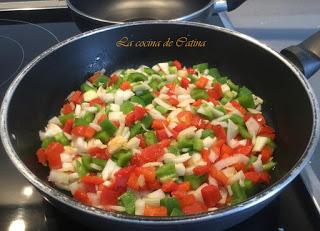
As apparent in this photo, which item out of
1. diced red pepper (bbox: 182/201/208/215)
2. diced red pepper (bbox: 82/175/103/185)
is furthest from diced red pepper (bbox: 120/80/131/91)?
diced red pepper (bbox: 182/201/208/215)

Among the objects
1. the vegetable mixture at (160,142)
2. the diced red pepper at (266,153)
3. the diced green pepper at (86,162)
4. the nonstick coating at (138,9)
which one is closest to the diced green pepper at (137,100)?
the vegetable mixture at (160,142)

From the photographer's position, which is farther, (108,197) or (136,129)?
(136,129)

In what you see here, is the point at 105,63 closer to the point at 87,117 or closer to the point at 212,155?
the point at 87,117

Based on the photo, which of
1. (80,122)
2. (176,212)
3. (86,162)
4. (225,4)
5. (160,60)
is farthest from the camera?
(225,4)

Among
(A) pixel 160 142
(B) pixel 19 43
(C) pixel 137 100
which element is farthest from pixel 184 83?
(B) pixel 19 43

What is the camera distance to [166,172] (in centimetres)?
84

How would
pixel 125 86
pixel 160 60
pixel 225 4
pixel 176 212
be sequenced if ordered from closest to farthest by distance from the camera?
1. pixel 176 212
2. pixel 125 86
3. pixel 160 60
4. pixel 225 4

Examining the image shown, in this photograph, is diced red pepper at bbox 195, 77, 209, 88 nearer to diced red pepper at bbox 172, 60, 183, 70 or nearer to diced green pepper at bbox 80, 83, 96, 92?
diced red pepper at bbox 172, 60, 183, 70

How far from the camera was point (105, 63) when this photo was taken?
1184 mm

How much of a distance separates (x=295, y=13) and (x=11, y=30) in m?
1.20

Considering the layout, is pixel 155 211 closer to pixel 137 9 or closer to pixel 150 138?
pixel 150 138

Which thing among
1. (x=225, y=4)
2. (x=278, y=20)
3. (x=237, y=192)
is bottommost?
(x=278, y=20)

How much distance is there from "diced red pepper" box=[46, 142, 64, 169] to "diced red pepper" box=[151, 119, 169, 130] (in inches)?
8.8

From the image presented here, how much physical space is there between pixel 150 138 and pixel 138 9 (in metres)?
0.64
